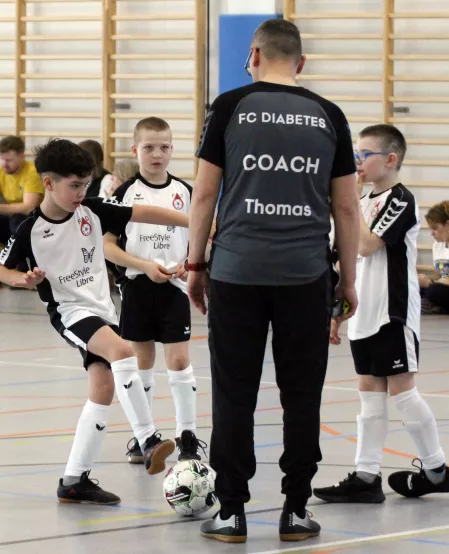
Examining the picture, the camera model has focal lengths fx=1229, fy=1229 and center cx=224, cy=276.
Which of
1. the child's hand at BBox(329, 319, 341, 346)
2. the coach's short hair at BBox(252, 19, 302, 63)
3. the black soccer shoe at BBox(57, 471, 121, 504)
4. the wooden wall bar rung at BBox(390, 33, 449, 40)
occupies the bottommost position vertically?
the black soccer shoe at BBox(57, 471, 121, 504)

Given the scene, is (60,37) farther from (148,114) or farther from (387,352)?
(387,352)

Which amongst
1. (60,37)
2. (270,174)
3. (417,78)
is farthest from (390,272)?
(60,37)

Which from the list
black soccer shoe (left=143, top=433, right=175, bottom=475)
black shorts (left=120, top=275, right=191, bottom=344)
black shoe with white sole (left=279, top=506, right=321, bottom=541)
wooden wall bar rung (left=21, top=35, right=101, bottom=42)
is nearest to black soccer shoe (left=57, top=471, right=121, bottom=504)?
black soccer shoe (left=143, top=433, right=175, bottom=475)

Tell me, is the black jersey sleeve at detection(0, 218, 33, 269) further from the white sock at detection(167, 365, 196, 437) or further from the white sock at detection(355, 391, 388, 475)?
the white sock at detection(355, 391, 388, 475)

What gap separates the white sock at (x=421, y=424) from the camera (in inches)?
182

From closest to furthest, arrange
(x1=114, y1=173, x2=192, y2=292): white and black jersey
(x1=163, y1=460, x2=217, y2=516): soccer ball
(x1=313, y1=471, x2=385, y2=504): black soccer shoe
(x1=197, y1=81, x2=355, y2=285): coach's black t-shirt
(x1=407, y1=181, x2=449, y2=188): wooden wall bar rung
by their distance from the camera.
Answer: (x1=197, y1=81, x2=355, y2=285): coach's black t-shirt, (x1=163, y1=460, x2=217, y2=516): soccer ball, (x1=313, y1=471, x2=385, y2=504): black soccer shoe, (x1=114, y1=173, x2=192, y2=292): white and black jersey, (x1=407, y1=181, x2=449, y2=188): wooden wall bar rung

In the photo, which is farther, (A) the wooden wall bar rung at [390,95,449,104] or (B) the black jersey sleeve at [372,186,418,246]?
(A) the wooden wall bar rung at [390,95,449,104]

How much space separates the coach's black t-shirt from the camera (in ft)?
12.6

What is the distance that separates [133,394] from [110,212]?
2.52 feet

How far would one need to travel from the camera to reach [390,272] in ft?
15.4

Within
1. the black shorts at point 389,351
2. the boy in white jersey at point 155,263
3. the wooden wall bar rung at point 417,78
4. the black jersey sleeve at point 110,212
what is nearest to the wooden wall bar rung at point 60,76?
the wooden wall bar rung at point 417,78

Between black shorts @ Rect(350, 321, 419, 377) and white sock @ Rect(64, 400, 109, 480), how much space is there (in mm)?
1008

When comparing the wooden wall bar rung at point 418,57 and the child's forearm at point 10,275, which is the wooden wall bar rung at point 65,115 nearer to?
the wooden wall bar rung at point 418,57

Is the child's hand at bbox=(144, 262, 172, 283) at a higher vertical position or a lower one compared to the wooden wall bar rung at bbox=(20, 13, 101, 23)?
lower
